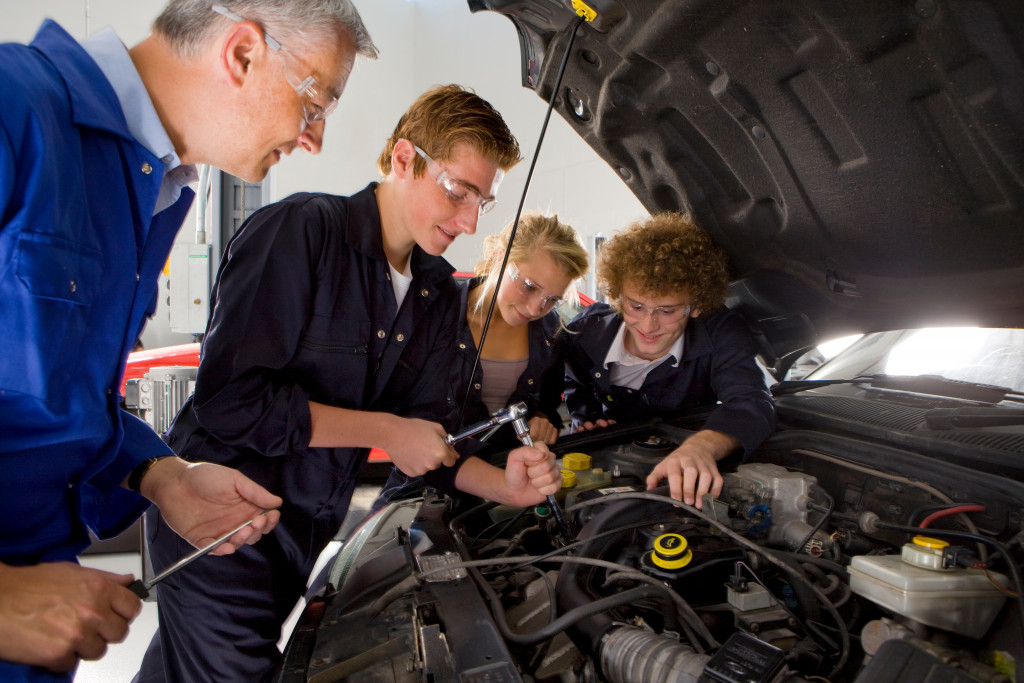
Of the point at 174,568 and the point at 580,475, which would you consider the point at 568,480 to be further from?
the point at 174,568

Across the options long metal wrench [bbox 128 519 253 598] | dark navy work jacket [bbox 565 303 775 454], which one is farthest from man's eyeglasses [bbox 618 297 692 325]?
long metal wrench [bbox 128 519 253 598]

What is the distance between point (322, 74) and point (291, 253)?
0.49 metres

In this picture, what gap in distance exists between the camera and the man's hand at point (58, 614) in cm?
63

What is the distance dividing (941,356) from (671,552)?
1.27m

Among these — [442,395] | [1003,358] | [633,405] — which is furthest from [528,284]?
[1003,358]

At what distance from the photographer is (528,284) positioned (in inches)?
70.4

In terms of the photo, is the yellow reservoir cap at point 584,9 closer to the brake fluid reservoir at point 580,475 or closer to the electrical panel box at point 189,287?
the brake fluid reservoir at point 580,475

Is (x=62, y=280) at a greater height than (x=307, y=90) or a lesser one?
lesser

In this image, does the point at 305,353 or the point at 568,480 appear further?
the point at 568,480

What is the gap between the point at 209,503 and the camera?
1.02 meters

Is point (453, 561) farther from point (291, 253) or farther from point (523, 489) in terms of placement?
point (291, 253)

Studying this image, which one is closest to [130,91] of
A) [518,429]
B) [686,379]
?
[518,429]

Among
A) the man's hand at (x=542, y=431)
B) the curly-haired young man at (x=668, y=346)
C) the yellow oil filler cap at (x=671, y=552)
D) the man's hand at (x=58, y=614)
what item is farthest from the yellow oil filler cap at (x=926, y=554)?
the man's hand at (x=58, y=614)

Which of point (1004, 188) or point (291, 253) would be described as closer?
point (1004, 188)
